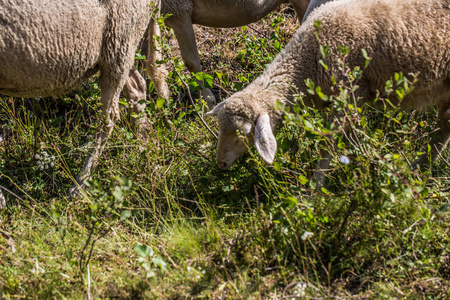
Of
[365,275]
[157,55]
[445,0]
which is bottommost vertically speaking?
[365,275]

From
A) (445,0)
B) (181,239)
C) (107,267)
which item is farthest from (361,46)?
(107,267)

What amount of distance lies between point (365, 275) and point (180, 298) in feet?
3.35

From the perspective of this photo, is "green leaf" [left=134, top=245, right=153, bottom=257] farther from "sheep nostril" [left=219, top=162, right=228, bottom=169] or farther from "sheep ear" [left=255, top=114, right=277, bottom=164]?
"sheep nostril" [left=219, top=162, right=228, bottom=169]

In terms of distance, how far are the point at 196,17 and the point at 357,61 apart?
228 cm

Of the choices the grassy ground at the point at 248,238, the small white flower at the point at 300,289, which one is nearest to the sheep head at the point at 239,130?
the grassy ground at the point at 248,238

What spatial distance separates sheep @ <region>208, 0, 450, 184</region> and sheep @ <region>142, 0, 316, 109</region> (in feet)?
5.04

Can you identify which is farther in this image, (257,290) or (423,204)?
(423,204)

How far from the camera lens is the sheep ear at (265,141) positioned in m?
2.98

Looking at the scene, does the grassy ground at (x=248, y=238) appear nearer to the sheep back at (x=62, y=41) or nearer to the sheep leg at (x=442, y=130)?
the sheep leg at (x=442, y=130)

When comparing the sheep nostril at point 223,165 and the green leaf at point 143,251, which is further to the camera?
the sheep nostril at point 223,165

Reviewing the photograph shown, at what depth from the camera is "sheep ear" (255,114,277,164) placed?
2.98 meters

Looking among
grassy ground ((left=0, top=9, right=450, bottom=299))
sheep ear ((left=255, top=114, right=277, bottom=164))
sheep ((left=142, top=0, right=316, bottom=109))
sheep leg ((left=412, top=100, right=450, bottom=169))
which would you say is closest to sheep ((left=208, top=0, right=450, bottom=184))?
sheep ear ((left=255, top=114, right=277, bottom=164))

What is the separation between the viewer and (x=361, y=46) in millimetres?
3232

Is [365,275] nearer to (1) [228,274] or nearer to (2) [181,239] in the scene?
(1) [228,274]
